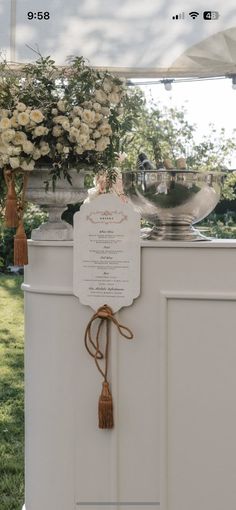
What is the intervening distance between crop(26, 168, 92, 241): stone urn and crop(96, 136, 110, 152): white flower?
0.07 m

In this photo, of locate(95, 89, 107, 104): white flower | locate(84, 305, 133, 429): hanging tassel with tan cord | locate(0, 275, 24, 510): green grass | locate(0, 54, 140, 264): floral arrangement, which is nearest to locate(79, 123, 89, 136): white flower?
locate(0, 54, 140, 264): floral arrangement

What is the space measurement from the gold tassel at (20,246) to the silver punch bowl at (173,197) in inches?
10.7

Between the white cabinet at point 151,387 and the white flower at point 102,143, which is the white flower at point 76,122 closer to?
the white flower at point 102,143

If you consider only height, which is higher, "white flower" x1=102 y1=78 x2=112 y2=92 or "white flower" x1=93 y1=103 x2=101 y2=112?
"white flower" x1=102 y1=78 x2=112 y2=92

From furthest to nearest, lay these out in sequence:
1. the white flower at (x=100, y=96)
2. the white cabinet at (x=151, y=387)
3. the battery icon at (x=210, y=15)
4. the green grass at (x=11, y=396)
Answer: the green grass at (x=11, y=396) < the battery icon at (x=210, y=15) < the white flower at (x=100, y=96) < the white cabinet at (x=151, y=387)

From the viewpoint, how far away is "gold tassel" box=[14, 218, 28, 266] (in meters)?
1.67

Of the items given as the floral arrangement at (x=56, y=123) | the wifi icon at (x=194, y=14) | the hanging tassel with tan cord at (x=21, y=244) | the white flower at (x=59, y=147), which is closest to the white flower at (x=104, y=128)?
the floral arrangement at (x=56, y=123)

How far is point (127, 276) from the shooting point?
1.60 meters

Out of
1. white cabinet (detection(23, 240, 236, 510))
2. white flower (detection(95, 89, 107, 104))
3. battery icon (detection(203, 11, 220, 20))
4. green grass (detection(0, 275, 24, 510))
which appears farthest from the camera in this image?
green grass (detection(0, 275, 24, 510))

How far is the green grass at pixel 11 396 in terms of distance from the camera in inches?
90.6

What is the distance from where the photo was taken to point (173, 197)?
164 centimetres

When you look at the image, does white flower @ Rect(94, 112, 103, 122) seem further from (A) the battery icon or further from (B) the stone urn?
(A) the battery icon

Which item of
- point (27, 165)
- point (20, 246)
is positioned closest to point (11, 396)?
point (20, 246)

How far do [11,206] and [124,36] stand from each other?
28.6 inches
